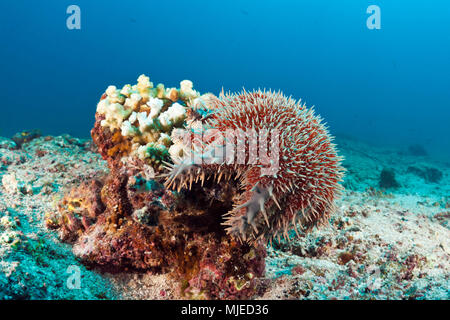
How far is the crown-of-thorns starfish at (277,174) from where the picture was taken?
264 cm

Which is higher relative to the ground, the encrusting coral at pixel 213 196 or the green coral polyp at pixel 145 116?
the green coral polyp at pixel 145 116

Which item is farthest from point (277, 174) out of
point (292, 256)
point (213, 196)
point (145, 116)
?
point (145, 116)

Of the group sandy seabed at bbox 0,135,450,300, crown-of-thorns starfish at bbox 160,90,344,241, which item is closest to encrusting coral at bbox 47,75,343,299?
crown-of-thorns starfish at bbox 160,90,344,241

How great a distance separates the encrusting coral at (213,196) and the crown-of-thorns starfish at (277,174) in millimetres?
12

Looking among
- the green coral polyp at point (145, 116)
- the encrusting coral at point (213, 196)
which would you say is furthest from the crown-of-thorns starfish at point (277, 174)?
the green coral polyp at point (145, 116)

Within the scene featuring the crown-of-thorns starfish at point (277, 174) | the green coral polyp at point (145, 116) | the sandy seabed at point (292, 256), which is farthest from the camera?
the green coral polyp at point (145, 116)

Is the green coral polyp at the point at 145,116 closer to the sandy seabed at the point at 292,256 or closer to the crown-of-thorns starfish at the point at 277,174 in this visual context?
the crown-of-thorns starfish at the point at 277,174

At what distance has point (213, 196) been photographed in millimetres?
3232

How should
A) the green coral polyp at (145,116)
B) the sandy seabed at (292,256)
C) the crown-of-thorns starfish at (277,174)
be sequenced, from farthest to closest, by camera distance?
the green coral polyp at (145,116) < the sandy seabed at (292,256) < the crown-of-thorns starfish at (277,174)

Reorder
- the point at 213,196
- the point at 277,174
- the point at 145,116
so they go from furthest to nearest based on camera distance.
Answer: the point at 145,116 < the point at 213,196 < the point at 277,174

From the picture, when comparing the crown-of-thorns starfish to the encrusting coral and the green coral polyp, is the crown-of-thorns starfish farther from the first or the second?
the green coral polyp

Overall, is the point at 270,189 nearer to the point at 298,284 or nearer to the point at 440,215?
the point at 298,284

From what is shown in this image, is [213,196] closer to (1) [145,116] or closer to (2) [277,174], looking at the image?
(2) [277,174]

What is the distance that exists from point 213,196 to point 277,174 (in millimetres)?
954
